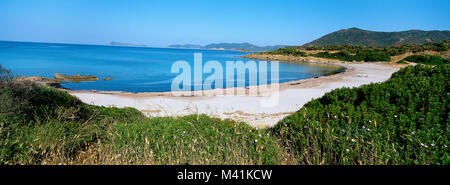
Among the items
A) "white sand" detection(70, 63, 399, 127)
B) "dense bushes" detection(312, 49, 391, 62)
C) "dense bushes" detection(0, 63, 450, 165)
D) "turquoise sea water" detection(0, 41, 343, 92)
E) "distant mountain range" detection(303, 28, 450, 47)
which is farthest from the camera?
"distant mountain range" detection(303, 28, 450, 47)

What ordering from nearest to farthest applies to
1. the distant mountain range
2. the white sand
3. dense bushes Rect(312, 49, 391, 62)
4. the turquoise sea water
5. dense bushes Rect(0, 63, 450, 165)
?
dense bushes Rect(0, 63, 450, 165)
the white sand
the turquoise sea water
dense bushes Rect(312, 49, 391, 62)
the distant mountain range

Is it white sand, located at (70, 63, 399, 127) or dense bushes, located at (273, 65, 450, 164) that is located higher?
dense bushes, located at (273, 65, 450, 164)

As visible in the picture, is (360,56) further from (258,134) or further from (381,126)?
(258,134)

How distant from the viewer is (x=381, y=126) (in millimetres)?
4980

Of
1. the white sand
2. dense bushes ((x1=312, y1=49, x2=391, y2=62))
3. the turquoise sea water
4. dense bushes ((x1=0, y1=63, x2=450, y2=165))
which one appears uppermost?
dense bushes ((x1=312, y1=49, x2=391, y2=62))

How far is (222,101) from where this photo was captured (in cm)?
1533

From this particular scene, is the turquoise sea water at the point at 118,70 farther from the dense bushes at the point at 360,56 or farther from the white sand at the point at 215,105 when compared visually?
the dense bushes at the point at 360,56

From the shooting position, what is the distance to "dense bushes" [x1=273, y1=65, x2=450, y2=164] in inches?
151

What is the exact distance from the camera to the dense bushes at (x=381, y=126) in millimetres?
3842

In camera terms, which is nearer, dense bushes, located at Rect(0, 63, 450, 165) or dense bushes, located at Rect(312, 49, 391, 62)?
dense bushes, located at Rect(0, 63, 450, 165)

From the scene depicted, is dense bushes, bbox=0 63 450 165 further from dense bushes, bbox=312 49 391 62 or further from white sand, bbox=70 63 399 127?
dense bushes, bbox=312 49 391 62

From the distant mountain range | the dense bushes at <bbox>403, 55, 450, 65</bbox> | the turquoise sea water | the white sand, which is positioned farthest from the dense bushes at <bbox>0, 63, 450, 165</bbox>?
the distant mountain range

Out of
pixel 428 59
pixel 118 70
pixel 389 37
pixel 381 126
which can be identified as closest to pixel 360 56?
pixel 428 59
